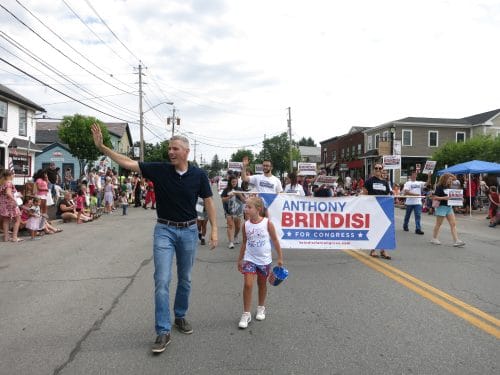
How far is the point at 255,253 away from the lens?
15.9ft

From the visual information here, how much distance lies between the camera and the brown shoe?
13.1 feet

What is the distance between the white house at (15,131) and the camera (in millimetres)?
26578

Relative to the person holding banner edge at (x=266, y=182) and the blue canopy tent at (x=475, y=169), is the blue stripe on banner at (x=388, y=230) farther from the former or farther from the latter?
the blue canopy tent at (x=475, y=169)

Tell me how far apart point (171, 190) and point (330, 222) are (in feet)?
15.8

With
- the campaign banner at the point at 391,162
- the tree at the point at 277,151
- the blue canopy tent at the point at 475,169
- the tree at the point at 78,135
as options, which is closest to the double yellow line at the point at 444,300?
the campaign banner at the point at 391,162

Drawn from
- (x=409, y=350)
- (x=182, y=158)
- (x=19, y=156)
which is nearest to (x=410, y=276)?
(x=409, y=350)

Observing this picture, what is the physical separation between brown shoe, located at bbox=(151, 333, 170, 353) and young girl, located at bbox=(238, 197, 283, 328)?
89 centimetres

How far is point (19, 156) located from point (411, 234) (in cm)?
2406

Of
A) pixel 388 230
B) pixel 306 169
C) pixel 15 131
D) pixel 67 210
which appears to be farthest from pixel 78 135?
pixel 388 230

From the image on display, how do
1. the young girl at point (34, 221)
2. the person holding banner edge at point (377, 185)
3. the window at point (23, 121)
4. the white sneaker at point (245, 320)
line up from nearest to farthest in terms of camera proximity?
the white sneaker at point (245, 320) < the person holding banner edge at point (377, 185) < the young girl at point (34, 221) < the window at point (23, 121)

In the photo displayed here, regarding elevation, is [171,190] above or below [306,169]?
below

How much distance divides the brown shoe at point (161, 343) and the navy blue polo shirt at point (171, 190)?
1096 mm

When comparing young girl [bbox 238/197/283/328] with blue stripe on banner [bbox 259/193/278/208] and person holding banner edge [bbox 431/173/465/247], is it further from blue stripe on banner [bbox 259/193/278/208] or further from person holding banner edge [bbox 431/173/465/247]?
person holding banner edge [bbox 431/173/465/247]

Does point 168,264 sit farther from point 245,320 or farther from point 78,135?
point 78,135
